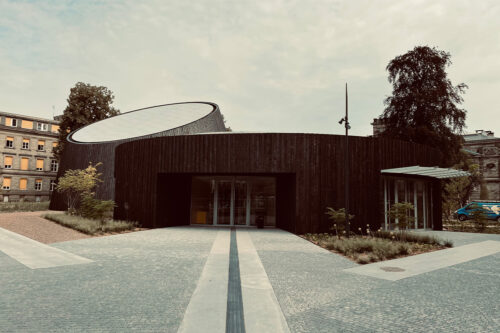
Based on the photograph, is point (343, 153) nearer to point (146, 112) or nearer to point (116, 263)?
point (116, 263)

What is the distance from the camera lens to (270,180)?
19312mm

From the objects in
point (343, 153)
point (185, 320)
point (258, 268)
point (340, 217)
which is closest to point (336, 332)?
point (185, 320)

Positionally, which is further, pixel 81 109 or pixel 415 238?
A: pixel 81 109

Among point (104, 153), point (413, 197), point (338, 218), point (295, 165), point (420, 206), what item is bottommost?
point (338, 218)

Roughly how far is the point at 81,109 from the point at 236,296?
4048 centimetres

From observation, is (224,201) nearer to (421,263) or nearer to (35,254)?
(35,254)

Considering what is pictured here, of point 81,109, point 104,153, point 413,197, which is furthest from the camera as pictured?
point 81,109

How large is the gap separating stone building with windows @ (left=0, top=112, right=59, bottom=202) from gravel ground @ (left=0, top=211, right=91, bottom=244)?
33852mm

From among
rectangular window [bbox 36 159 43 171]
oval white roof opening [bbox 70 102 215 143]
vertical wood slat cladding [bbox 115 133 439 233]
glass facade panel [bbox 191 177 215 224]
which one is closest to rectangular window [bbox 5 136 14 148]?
rectangular window [bbox 36 159 43 171]

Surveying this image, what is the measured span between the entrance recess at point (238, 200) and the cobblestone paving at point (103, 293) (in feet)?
32.2

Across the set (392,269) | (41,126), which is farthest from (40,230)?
(41,126)

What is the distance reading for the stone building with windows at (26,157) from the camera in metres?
45.7

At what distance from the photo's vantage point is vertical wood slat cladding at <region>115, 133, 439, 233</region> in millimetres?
15102

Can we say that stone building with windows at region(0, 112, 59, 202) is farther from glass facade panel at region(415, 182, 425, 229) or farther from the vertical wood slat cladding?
glass facade panel at region(415, 182, 425, 229)
